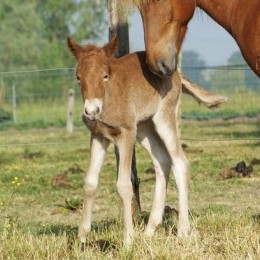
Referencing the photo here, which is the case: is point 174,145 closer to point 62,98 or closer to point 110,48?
point 110,48

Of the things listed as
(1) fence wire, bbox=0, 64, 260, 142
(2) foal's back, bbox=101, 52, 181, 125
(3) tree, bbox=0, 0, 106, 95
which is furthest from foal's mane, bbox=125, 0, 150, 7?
(3) tree, bbox=0, 0, 106, 95

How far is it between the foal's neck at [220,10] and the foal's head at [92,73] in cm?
89

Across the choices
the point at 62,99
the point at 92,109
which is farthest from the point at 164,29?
the point at 62,99

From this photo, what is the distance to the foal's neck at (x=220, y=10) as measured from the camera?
685 cm

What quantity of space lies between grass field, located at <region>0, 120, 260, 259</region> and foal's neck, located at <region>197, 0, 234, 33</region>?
5.46ft

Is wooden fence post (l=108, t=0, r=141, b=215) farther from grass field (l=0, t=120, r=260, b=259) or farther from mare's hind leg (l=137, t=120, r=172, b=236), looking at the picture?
mare's hind leg (l=137, t=120, r=172, b=236)

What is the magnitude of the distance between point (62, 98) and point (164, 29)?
27.1 m

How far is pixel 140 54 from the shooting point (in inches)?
284

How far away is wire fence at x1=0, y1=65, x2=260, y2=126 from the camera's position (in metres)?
25.4

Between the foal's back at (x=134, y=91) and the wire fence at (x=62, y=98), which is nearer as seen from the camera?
the foal's back at (x=134, y=91)

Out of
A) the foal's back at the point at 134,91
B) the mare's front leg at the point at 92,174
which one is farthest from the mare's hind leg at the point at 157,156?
the mare's front leg at the point at 92,174

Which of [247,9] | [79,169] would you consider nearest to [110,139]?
[247,9]

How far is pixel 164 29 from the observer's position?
21.9 ft

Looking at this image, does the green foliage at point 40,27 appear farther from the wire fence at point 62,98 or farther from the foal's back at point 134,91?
the foal's back at point 134,91
